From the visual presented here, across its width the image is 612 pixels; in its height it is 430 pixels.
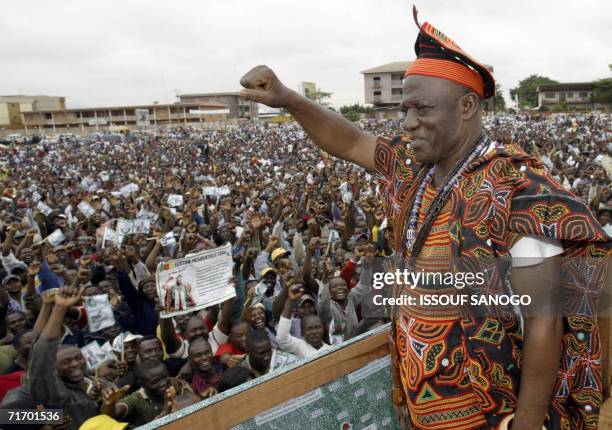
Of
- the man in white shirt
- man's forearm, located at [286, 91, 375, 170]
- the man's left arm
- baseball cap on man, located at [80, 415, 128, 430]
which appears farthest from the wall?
the man's left arm

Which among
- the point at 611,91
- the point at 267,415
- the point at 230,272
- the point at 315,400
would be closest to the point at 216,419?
the point at 267,415

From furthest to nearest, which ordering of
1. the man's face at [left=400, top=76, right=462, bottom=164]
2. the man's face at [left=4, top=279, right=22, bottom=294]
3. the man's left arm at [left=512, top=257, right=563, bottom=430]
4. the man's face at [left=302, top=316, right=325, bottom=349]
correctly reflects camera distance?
the man's face at [left=4, top=279, right=22, bottom=294], the man's face at [left=302, top=316, right=325, bottom=349], the man's face at [left=400, top=76, right=462, bottom=164], the man's left arm at [left=512, top=257, right=563, bottom=430]

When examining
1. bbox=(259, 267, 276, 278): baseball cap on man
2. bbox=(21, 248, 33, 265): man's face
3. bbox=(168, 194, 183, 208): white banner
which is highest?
bbox=(168, 194, 183, 208): white banner

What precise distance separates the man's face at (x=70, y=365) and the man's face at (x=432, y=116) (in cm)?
233

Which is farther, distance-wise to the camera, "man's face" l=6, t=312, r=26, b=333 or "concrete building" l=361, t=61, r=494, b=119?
"concrete building" l=361, t=61, r=494, b=119

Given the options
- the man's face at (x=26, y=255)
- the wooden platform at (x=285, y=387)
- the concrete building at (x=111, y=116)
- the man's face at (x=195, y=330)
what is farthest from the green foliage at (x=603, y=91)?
the wooden platform at (x=285, y=387)

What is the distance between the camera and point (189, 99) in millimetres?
70188

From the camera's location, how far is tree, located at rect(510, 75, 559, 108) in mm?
53787

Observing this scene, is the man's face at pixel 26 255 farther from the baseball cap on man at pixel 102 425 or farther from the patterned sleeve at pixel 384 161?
the patterned sleeve at pixel 384 161

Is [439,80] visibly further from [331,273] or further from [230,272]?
[331,273]

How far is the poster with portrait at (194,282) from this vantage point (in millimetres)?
3240

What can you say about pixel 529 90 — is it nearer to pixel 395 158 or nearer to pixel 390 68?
pixel 390 68

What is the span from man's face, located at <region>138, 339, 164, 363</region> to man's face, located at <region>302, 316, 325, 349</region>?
976mm

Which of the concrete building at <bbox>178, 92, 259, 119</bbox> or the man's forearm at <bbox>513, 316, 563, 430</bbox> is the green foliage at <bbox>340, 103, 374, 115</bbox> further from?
the man's forearm at <bbox>513, 316, 563, 430</bbox>
